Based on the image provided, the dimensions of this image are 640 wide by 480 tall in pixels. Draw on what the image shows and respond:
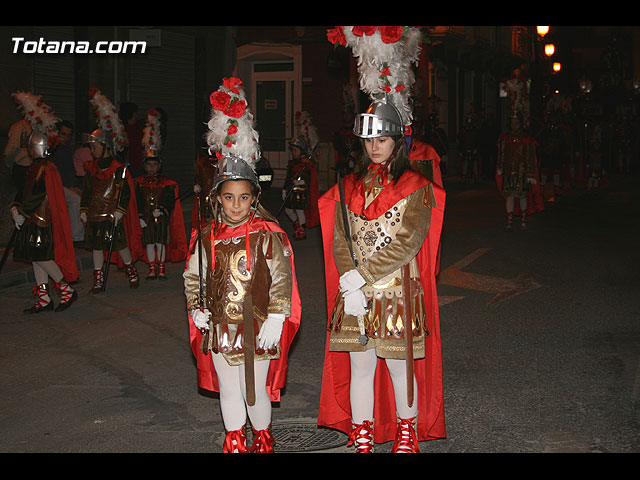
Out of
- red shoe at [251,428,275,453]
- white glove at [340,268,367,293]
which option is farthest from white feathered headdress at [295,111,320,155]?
red shoe at [251,428,275,453]

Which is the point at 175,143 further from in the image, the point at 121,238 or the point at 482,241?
the point at 121,238

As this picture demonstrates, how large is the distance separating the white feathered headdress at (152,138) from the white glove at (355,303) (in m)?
6.38

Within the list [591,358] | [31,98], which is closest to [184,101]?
[31,98]

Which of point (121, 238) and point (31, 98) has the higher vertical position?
point (31, 98)

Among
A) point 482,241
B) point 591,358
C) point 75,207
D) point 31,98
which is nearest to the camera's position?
point 591,358

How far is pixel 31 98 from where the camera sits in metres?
9.46

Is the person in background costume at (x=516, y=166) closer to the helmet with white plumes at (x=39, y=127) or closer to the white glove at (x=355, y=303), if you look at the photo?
the helmet with white plumes at (x=39, y=127)

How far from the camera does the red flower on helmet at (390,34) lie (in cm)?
472

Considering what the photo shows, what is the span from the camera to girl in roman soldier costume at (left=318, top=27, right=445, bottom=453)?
4.48 metres

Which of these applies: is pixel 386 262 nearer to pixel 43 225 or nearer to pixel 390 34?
pixel 390 34

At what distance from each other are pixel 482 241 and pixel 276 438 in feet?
29.2

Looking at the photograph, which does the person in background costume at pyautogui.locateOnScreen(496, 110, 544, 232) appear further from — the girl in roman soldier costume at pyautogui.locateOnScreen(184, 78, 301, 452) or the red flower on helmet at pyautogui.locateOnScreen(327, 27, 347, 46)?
the girl in roman soldier costume at pyautogui.locateOnScreen(184, 78, 301, 452)

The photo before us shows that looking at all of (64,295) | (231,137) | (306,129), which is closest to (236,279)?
(231,137)

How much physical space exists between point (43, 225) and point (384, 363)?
190 inches
